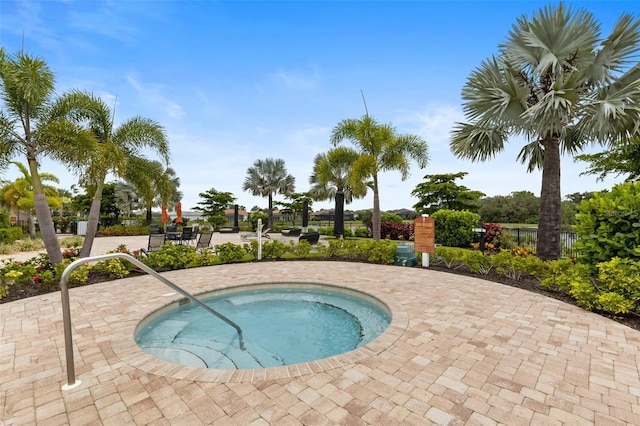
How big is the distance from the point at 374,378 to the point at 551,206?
24.3 feet

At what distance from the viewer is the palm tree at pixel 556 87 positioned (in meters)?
6.50

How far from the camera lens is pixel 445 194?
21766mm

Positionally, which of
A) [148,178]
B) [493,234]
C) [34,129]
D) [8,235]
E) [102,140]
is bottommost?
[8,235]

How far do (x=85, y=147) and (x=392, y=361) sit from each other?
327 inches

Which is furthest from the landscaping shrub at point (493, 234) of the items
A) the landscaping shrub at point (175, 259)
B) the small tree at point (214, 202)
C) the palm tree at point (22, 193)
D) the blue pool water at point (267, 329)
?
the palm tree at point (22, 193)

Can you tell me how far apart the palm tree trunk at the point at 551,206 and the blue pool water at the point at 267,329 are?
5.34 metres

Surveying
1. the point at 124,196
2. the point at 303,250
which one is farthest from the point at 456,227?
the point at 124,196

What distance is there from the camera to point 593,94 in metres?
7.12

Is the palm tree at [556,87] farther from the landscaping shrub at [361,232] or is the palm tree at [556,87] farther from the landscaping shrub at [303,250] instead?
the landscaping shrub at [361,232]

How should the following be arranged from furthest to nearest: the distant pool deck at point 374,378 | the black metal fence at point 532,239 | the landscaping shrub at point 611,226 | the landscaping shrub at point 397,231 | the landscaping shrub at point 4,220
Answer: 1. the landscaping shrub at point 397,231
2. the landscaping shrub at point 4,220
3. the black metal fence at point 532,239
4. the landscaping shrub at point 611,226
5. the distant pool deck at point 374,378

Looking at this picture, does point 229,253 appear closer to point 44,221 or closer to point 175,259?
point 175,259

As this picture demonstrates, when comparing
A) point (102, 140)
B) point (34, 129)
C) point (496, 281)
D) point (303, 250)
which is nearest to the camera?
point (496, 281)

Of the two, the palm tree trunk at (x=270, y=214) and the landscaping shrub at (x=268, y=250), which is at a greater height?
the palm tree trunk at (x=270, y=214)

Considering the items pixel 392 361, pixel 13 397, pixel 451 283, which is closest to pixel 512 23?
pixel 451 283
